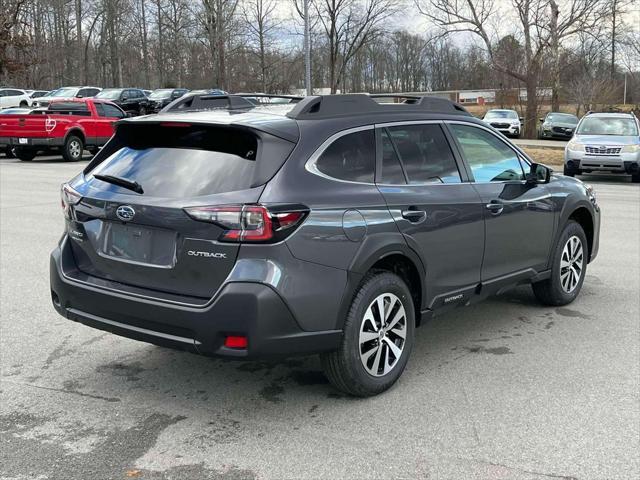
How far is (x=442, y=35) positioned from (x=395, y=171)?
31.3 meters

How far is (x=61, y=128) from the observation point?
21734 mm

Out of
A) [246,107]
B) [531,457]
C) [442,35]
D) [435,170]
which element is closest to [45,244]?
[246,107]

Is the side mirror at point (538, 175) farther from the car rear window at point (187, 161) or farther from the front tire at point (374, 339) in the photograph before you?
the car rear window at point (187, 161)

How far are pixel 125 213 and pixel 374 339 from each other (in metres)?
1.61

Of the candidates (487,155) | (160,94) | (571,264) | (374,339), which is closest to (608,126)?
(571,264)

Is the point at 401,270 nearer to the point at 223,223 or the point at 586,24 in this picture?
the point at 223,223

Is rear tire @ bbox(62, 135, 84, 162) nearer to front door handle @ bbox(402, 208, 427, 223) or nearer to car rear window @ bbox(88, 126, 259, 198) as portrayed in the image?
car rear window @ bbox(88, 126, 259, 198)

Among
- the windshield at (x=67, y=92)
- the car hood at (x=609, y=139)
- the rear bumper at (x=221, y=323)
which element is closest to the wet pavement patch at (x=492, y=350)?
the rear bumper at (x=221, y=323)

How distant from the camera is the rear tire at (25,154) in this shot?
22464 mm

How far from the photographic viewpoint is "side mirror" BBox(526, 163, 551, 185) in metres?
5.55

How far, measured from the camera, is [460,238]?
4.69m

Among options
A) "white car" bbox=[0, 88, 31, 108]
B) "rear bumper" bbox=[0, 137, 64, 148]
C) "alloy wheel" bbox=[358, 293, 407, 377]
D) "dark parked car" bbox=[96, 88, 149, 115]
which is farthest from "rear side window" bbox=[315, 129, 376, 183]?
"white car" bbox=[0, 88, 31, 108]

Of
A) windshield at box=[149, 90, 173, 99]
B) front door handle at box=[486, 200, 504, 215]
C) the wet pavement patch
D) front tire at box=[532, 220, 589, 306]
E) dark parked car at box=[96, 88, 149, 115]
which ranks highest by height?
windshield at box=[149, 90, 173, 99]

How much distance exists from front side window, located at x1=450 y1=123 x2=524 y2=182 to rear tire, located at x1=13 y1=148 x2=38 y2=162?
20.2m
